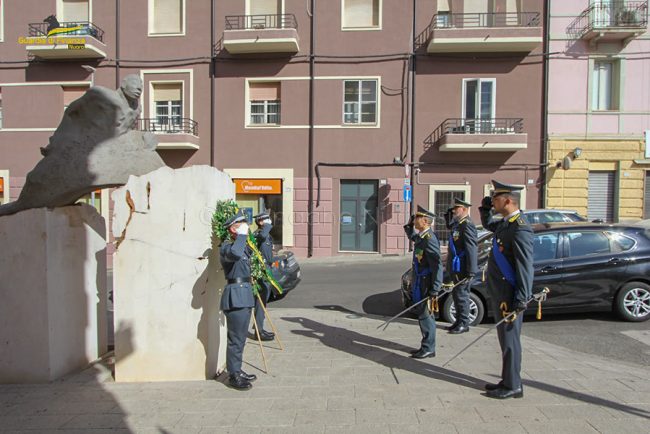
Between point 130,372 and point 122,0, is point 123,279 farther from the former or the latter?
point 122,0

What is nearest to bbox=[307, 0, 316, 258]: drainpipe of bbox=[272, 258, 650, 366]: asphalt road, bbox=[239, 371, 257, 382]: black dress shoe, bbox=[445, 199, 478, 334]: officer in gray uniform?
bbox=[272, 258, 650, 366]: asphalt road

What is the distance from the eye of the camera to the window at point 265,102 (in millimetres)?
18359

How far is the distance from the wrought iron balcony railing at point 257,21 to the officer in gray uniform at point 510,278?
15.9 metres

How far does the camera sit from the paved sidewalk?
373 cm

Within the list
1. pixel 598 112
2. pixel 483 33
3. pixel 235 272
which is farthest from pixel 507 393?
pixel 598 112

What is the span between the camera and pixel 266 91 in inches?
722

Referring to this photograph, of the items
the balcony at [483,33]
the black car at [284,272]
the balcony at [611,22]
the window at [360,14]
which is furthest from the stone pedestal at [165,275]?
the balcony at [611,22]

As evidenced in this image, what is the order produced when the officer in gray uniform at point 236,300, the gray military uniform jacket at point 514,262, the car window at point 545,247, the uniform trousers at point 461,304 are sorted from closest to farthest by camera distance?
1. the gray military uniform jacket at point 514,262
2. the officer in gray uniform at point 236,300
3. the uniform trousers at point 461,304
4. the car window at point 545,247

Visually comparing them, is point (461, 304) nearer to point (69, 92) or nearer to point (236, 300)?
point (236, 300)

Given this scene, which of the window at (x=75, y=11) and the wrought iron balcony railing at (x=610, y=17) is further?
the window at (x=75, y=11)

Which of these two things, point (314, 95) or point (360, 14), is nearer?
point (314, 95)

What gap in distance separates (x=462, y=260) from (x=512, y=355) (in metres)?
2.45

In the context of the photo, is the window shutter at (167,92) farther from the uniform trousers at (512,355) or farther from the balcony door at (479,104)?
the uniform trousers at (512,355)

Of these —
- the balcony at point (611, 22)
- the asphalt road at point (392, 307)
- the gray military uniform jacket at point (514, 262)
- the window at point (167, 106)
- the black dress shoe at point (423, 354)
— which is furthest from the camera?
the window at point (167, 106)
